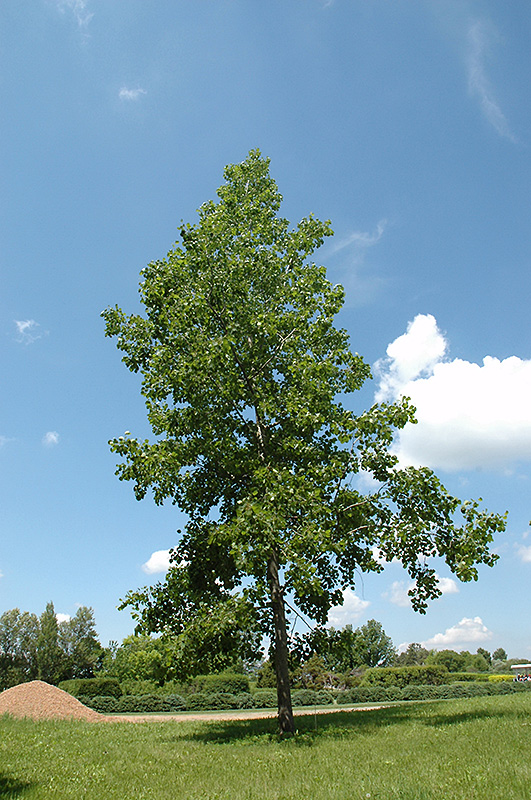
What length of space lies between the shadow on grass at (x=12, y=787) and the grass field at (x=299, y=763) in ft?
0.08

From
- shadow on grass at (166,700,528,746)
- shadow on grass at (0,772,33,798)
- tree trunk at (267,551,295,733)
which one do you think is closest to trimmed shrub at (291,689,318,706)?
shadow on grass at (166,700,528,746)

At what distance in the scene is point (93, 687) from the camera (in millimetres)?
33531

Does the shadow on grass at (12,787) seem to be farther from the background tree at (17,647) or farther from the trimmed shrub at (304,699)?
the background tree at (17,647)

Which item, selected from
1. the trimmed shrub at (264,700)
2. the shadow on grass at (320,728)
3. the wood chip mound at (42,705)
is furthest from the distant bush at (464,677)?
the shadow on grass at (320,728)

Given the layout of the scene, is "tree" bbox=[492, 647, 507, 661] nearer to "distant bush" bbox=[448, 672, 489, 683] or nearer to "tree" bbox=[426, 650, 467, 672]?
"tree" bbox=[426, 650, 467, 672]

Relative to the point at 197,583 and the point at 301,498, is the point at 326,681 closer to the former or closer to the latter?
the point at 197,583

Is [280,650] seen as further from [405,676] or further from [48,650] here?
[48,650]

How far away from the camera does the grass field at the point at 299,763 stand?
21.6ft

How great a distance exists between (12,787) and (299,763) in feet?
14.0

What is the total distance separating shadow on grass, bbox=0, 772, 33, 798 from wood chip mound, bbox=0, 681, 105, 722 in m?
15.0

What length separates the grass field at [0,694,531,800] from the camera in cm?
657

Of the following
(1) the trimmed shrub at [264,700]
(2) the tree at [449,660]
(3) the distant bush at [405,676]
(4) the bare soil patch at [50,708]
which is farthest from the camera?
(2) the tree at [449,660]

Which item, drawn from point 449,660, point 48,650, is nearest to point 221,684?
point 48,650

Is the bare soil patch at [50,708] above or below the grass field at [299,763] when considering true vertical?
below
